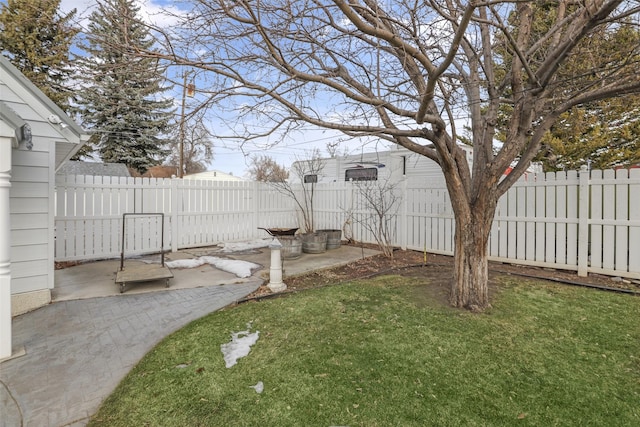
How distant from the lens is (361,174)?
11609 mm

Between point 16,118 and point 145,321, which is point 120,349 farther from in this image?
point 16,118

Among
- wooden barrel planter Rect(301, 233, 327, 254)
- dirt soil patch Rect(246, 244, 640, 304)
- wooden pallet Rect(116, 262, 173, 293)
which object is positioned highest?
wooden barrel planter Rect(301, 233, 327, 254)

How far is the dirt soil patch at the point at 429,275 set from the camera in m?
4.77

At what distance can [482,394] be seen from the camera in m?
2.32

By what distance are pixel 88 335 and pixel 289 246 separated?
399 centimetres

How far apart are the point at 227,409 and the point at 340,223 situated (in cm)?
733

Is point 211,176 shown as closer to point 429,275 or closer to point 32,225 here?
point 32,225

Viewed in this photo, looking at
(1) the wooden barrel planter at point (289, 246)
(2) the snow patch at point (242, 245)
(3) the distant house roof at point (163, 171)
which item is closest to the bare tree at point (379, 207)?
(1) the wooden barrel planter at point (289, 246)

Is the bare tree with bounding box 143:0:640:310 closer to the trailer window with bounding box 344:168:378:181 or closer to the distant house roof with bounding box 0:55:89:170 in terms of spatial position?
the distant house roof with bounding box 0:55:89:170

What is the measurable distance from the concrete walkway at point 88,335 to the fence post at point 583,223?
4833 mm

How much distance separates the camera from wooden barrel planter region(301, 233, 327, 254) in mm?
7418

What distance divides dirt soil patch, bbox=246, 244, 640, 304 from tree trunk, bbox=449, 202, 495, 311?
0.40 meters

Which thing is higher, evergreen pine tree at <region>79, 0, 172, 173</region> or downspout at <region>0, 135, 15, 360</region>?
evergreen pine tree at <region>79, 0, 172, 173</region>


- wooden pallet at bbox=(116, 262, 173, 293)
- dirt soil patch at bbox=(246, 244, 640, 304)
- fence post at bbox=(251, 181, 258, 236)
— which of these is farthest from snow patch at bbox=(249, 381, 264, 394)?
fence post at bbox=(251, 181, 258, 236)
